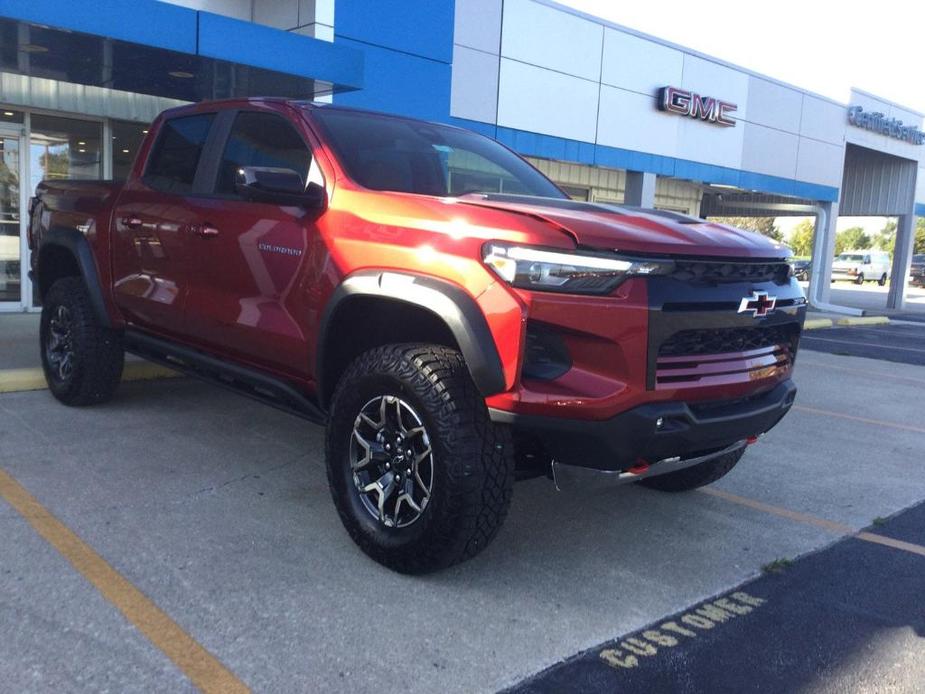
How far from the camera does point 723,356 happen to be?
3387 mm

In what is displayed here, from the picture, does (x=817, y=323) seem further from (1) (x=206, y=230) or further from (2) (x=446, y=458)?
(2) (x=446, y=458)

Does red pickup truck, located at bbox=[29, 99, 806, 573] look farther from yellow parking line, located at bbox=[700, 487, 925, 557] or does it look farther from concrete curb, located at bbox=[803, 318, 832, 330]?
concrete curb, located at bbox=[803, 318, 832, 330]

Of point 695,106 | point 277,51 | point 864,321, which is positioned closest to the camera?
point 277,51

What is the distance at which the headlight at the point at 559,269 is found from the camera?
302 cm

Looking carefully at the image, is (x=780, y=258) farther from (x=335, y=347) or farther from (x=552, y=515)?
(x=335, y=347)

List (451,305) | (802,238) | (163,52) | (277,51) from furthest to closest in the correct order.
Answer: (802,238), (277,51), (163,52), (451,305)

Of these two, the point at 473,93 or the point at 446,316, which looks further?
the point at 473,93

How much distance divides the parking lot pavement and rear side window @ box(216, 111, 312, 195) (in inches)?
65.3

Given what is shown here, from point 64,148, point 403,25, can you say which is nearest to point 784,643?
point 64,148

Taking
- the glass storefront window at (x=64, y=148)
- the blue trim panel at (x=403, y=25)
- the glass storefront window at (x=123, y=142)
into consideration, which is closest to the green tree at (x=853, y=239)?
the blue trim panel at (x=403, y=25)

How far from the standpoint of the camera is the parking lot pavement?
9.11 ft

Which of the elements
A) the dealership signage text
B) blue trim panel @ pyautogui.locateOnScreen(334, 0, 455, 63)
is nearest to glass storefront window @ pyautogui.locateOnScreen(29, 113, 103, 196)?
blue trim panel @ pyautogui.locateOnScreen(334, 0, 455, 63)

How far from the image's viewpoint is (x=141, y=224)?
16.2ft

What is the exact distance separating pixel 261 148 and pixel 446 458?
7.16 ft
